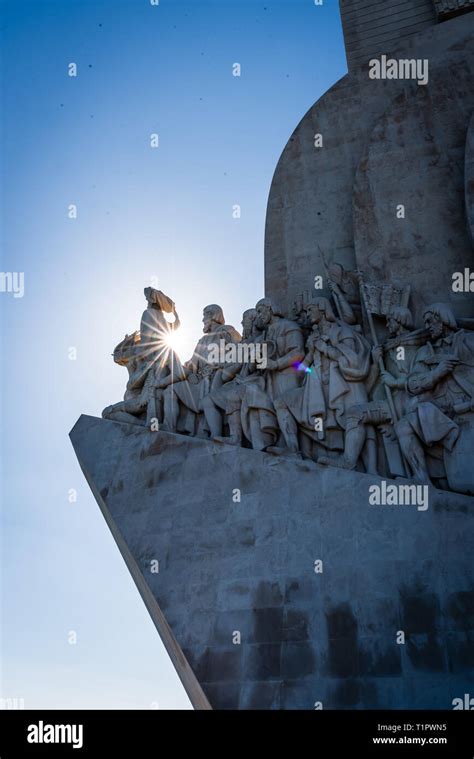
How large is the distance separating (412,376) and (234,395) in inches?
82.0

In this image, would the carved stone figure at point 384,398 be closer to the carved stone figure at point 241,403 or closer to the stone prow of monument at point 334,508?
the stone prow of monument at point 334,508

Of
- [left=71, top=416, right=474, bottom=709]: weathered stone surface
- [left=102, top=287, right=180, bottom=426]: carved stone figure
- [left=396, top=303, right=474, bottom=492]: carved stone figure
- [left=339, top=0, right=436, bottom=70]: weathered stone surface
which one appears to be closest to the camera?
[left=71, top=416, right=474, bottom=709]: weathered stone surface

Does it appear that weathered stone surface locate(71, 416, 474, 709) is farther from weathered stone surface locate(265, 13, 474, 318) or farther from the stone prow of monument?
weathered stone surface locate(265, 13, 474, 318)

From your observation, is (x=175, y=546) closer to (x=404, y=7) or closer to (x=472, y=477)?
(x=472, y=477)

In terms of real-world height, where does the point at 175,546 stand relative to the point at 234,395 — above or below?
below

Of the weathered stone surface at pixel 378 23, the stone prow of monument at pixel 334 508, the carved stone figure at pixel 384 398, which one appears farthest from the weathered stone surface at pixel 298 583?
the weathered stone surface at pixel 378 23

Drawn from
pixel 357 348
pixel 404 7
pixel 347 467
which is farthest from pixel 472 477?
pixel 404 7

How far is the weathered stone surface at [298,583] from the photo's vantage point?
26.8ft

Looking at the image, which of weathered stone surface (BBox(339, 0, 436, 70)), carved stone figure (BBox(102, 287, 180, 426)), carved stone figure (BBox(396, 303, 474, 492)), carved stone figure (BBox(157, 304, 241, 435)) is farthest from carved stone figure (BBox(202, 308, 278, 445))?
weathered stone surface (BBox(339, 0, 436, 70))

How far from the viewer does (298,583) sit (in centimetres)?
888

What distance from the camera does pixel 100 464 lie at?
11.1 m

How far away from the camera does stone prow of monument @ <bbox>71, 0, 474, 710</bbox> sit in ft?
27.2

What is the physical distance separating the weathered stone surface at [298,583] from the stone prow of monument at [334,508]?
0.04 feet

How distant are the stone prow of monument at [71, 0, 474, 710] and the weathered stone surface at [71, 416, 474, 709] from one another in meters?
0.01
